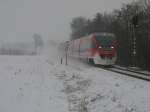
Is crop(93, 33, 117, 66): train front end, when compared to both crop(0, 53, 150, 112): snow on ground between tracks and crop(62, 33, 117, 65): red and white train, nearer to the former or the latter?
crop(62, 33, 117, 65): red and white train

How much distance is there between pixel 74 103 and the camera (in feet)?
34.1

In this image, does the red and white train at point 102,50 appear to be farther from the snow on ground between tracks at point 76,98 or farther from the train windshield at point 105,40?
the snow on ground between tracks at point 76,98

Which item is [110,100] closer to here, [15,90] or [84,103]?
[84,103]

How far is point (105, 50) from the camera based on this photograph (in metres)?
23.4

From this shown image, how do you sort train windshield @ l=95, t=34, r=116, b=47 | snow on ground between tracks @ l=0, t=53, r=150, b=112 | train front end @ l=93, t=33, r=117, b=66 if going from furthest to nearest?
train windshield @ l=95, t=34, r=116, b=47 < train front end @ l=93, t=33, r=117, b=66 < snow on ground between tracks @ l=0, t=53, r=150, b=112

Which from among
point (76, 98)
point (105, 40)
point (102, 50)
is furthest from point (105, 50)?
point (76, 98)

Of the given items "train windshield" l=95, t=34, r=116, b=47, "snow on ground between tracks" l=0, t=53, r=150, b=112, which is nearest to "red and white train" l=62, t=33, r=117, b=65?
"train windshield" l=95, t=34, r=116, b=47

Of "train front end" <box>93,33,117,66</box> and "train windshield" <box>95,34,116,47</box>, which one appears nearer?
"train front end" <box>93,33,117,66</box>

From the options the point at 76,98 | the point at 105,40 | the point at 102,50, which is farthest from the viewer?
the point at 105,40

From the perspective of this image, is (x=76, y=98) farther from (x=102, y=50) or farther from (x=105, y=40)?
(x=105, y=40)

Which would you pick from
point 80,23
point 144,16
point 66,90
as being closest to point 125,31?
point 144,16

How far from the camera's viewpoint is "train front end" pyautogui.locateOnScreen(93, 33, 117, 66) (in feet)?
75.9

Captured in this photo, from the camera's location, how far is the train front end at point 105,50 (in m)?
23.1

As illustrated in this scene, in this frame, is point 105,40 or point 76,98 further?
point 105,40
